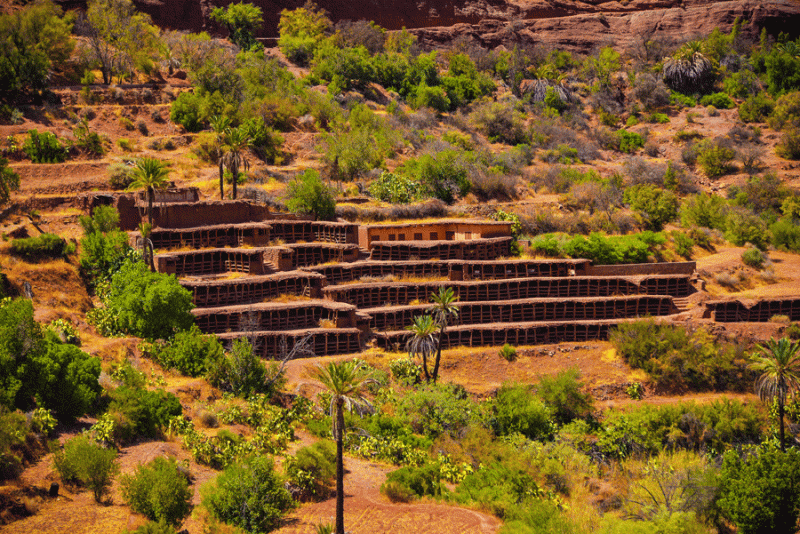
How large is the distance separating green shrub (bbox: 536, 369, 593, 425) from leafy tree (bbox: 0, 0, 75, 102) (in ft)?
139

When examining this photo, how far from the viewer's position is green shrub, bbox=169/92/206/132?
64125 mm

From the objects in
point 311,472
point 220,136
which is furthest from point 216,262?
point 311,472

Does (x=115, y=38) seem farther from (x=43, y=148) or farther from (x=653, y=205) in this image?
(x=653, y=205)

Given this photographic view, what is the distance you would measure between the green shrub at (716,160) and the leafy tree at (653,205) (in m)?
11.9

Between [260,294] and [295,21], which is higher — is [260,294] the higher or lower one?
the lower one

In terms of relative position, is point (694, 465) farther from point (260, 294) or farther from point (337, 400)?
point (260, 294)

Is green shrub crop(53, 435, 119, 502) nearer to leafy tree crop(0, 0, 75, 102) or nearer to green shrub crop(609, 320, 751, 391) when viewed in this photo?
green shrub crop(609, 320, 751, 391)

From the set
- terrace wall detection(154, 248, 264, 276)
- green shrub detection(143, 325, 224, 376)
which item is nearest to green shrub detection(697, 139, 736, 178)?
terrace wall detection(154, 248, 264, 276)

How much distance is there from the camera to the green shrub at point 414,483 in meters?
33.3

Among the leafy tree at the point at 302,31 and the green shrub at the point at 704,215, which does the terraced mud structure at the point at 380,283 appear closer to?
the green shrub at the point at 704,215

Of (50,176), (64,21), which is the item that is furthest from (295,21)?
(50,176)

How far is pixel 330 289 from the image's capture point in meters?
46.7

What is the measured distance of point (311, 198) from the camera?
2104 inches

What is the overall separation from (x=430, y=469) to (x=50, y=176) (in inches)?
1230
